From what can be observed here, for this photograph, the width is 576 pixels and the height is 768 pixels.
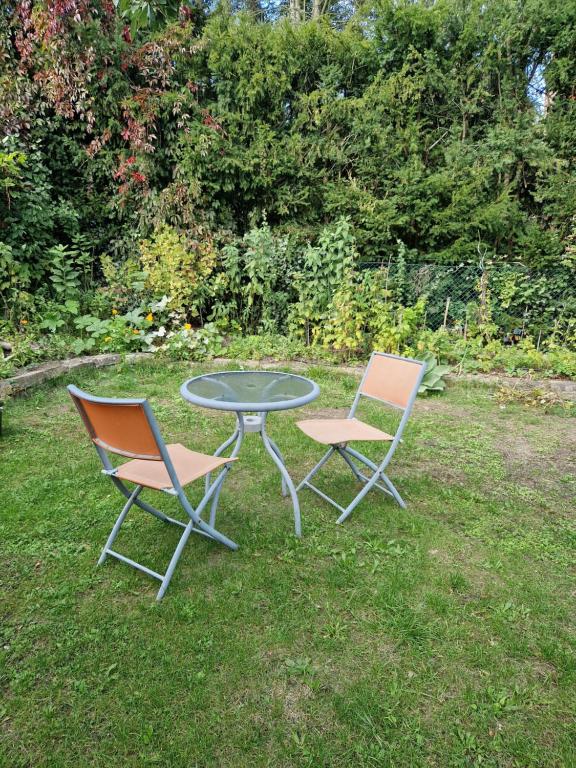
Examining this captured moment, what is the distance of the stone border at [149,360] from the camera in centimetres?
492

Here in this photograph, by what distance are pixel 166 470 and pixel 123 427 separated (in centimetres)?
38

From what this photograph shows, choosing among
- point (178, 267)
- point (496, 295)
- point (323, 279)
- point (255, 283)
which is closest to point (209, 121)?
point (178, 267)

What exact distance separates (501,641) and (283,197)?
285 inches

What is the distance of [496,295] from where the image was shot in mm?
6852

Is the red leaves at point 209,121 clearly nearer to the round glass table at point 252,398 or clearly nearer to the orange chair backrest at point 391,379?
the round glass table at point 252,398

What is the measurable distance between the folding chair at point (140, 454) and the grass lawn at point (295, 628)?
182 mm

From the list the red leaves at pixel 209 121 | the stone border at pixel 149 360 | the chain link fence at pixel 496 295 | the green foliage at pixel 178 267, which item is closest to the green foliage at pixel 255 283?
the green foliage at pixel 178 267

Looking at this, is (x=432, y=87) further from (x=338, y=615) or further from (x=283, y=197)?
(x=338, y=615)

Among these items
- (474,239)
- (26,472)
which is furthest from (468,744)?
(474,239)

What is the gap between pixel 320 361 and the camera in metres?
6.53

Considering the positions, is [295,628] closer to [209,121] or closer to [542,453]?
[542,453]

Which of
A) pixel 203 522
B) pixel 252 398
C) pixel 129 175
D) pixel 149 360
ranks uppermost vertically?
pixel 129 175

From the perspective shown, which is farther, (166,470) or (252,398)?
(252,398)

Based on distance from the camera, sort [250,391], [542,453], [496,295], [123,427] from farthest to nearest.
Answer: [496,295]
[542,453]
[250,391]
[123,427]
